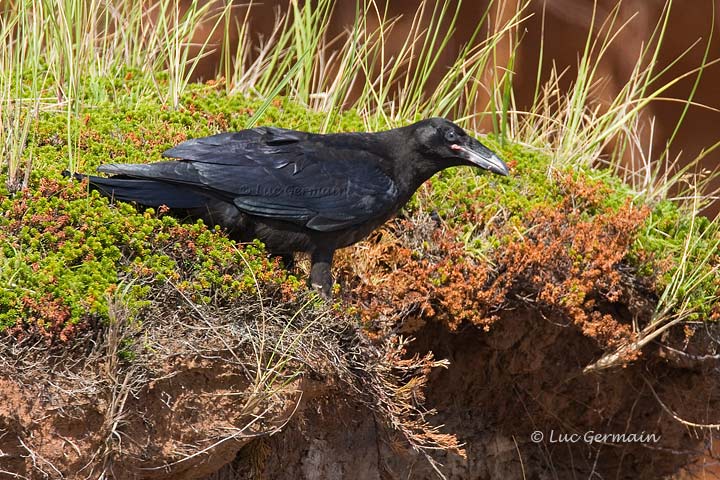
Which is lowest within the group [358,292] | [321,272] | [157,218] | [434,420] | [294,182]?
[434,420]

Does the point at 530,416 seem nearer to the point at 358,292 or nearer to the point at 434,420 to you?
the point at 434,420

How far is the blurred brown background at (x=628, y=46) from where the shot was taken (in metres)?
6.98

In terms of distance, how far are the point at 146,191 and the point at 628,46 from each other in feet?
15.1

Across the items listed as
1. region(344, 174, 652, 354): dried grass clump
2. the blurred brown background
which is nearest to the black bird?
region(344, 174, 652, 354): dried grass clump

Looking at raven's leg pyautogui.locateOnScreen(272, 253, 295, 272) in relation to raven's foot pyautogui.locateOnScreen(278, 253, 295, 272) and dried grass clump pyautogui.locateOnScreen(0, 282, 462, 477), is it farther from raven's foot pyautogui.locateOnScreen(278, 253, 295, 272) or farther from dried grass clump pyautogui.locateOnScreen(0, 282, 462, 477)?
dried grass clump pyautogui.locateOnScreen(0, 282, 462, 477)

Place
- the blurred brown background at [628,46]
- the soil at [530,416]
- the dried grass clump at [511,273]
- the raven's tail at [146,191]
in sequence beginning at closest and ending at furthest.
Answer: the raven's tail at [146,191]
the dried grass clump at [511,273]
the soil at [530,416]
the blurred brown background at [628,46]

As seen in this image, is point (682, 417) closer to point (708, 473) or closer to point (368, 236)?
point (708, 473)

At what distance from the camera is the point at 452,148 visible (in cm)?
381

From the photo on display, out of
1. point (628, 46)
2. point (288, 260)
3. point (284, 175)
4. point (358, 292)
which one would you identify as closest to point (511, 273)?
point (358, 292)

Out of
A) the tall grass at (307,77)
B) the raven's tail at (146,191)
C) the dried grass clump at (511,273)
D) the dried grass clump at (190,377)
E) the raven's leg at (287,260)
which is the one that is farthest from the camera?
the tall grass at (307,77)

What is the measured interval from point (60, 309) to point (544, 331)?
2097 mm

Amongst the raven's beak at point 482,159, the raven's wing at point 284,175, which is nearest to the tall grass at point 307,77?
the raven's wing at point 284,175

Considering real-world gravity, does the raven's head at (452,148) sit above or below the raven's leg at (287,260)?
above

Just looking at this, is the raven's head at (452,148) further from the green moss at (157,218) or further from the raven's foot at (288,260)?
the raven's foot at (288,260)
